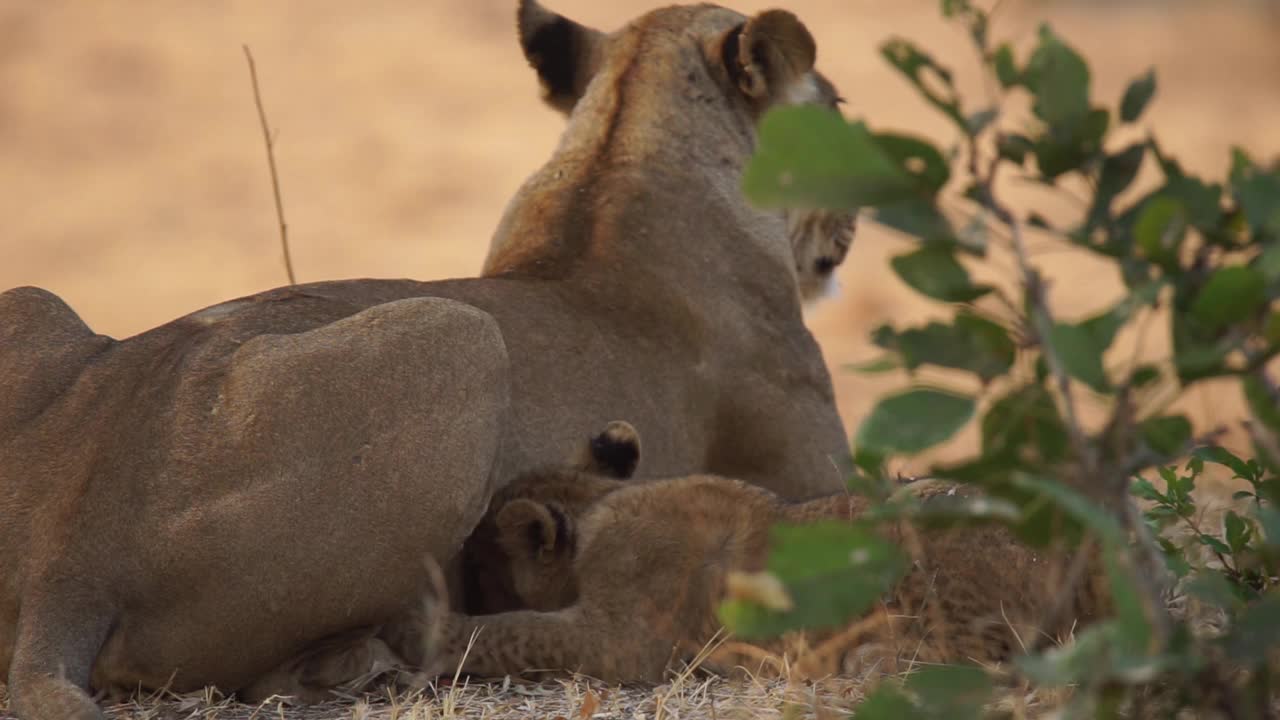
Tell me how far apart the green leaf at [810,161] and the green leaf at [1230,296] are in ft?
1.51

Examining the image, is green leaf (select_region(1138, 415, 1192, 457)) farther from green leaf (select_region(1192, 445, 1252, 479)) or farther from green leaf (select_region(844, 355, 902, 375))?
green leaf (select_region(1192, 445, 1252, 479))

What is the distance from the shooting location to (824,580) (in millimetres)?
2121

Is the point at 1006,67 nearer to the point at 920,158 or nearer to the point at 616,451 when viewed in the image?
the point at 920,158

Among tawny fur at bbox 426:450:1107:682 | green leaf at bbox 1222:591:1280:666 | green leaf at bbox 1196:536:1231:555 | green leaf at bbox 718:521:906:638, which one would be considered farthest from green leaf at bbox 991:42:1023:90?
green leaf at bbox 1196:536:1231:555

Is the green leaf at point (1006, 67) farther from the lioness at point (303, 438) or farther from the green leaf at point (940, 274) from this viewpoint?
the lioness at point (303, 438)

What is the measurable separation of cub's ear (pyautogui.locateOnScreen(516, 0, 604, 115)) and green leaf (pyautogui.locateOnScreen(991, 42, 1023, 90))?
4.26 metres

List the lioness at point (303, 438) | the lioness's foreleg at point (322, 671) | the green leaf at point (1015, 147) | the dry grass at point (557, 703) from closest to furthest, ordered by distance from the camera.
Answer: the green leaf at point (1015, 147) < the dry grass at point (557, 703) < the lioness at point (303, 438) < the lioness's foreleg at point (322, 671)

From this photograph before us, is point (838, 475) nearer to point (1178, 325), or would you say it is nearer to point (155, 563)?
point (155, 563)

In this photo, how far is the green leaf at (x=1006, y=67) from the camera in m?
2.25

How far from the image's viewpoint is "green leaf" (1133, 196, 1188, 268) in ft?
7.11

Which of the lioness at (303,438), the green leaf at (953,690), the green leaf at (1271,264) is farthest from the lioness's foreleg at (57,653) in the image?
the green leaf at (1271,264)

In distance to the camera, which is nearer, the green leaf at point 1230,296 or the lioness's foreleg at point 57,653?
the green leaf at point 1230,296

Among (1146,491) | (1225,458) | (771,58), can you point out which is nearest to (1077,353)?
(1225,458)

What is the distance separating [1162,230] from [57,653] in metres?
Answer: 2.54
